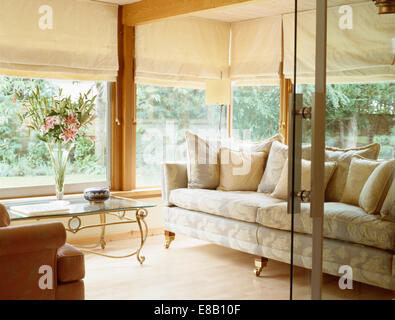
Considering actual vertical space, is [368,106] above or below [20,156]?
above

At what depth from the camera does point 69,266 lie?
272 centimetres

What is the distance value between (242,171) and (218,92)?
3.51ft

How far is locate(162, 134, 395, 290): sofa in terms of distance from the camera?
4.68ft

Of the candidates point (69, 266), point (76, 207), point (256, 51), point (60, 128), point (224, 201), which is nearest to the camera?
point (69, 266)

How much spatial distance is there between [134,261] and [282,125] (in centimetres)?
251

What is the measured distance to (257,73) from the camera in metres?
6.11

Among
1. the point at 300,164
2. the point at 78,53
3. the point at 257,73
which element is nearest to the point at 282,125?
the point at 257,73

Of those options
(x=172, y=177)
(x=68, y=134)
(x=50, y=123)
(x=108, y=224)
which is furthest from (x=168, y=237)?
(x=50, y=123)

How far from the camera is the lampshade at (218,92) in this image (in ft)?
18.0

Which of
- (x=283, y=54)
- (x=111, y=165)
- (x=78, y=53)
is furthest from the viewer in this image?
(x=283, y=54)

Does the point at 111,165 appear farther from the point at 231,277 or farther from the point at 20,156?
the point at 231,277

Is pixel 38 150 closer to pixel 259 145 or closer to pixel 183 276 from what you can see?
pixel 183 276

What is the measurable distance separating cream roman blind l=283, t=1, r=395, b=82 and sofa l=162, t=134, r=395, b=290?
0.39 meters

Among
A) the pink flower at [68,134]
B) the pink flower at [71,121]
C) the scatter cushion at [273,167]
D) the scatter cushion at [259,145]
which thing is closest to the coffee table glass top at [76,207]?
the pink flower at [68,134]
